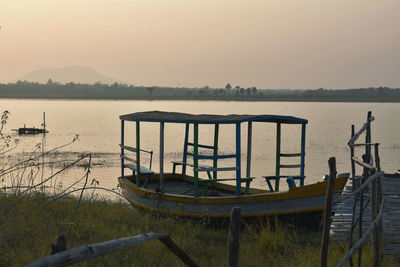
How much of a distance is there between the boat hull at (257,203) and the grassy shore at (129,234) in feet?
1.12

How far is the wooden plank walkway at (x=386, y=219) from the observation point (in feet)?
23.2

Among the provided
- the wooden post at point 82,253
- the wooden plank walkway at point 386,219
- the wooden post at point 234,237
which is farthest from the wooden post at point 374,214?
the wooden post at point 82,253

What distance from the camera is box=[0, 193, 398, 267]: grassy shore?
6.45 m

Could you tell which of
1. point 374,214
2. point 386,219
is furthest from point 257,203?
point 374,214

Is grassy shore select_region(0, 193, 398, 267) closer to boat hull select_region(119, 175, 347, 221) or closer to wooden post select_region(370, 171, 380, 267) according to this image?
boat hull select_region(119, 175, 347, 221)

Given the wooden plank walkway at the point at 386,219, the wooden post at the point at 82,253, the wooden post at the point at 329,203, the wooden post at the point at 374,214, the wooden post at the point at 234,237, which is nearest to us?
the wooden post at the point at 82,253

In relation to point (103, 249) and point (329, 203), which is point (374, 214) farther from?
point (103, 249)

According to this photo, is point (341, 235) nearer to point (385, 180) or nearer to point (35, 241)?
point (385, 180)

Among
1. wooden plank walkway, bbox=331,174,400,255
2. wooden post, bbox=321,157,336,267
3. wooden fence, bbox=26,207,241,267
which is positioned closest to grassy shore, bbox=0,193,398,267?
wooden plank walkway, bbox=331,174,400,255

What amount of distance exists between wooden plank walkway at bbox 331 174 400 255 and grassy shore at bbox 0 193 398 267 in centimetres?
32

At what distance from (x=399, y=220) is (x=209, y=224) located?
14.0 ft

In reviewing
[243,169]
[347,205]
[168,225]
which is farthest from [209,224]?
[243,169]

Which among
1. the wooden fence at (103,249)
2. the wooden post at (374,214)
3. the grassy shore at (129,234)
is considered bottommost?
the grassy shore at (129,234)

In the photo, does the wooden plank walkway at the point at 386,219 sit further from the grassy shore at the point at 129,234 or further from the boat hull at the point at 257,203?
Result: the boat hull at the point at 257,203
